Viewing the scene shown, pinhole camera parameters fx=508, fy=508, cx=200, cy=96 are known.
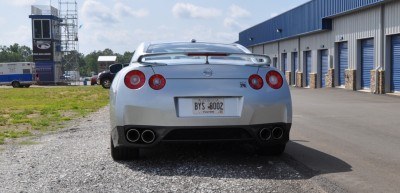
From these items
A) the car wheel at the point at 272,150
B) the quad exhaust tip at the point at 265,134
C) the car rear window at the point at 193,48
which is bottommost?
the car wheel at the point at 272,150

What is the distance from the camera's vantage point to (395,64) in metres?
22.6

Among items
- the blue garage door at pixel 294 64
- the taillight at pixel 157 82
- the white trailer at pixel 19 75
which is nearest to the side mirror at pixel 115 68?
the taillight at pixel 157 82

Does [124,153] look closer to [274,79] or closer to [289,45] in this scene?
[274,79]

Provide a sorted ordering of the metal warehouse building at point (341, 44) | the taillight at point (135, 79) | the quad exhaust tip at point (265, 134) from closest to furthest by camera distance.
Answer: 1. the taillight at point (135, 79)
2. the quad exhaust tip at point (265, 134)
3. the metal warehouse building at point (341, 44)

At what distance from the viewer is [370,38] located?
81.9ft

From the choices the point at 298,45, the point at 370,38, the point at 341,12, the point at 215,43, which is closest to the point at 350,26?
the point at 341,12

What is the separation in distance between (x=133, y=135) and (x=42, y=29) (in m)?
60.5

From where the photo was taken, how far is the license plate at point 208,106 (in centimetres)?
539

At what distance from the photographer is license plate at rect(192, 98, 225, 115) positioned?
17.7ft

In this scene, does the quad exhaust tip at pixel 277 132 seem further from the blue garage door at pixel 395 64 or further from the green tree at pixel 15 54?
the green tree at pixel 15 54

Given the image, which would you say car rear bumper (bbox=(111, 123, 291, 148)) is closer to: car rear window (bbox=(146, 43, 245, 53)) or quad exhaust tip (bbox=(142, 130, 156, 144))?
quad exhaust tip (bbox=(142, 130, 156, 144))

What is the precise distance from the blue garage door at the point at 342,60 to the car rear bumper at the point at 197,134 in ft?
78.9

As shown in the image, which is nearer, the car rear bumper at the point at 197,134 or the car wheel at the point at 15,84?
the car rear bumper at the point at 197,134

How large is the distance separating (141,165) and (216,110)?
1086 mm
